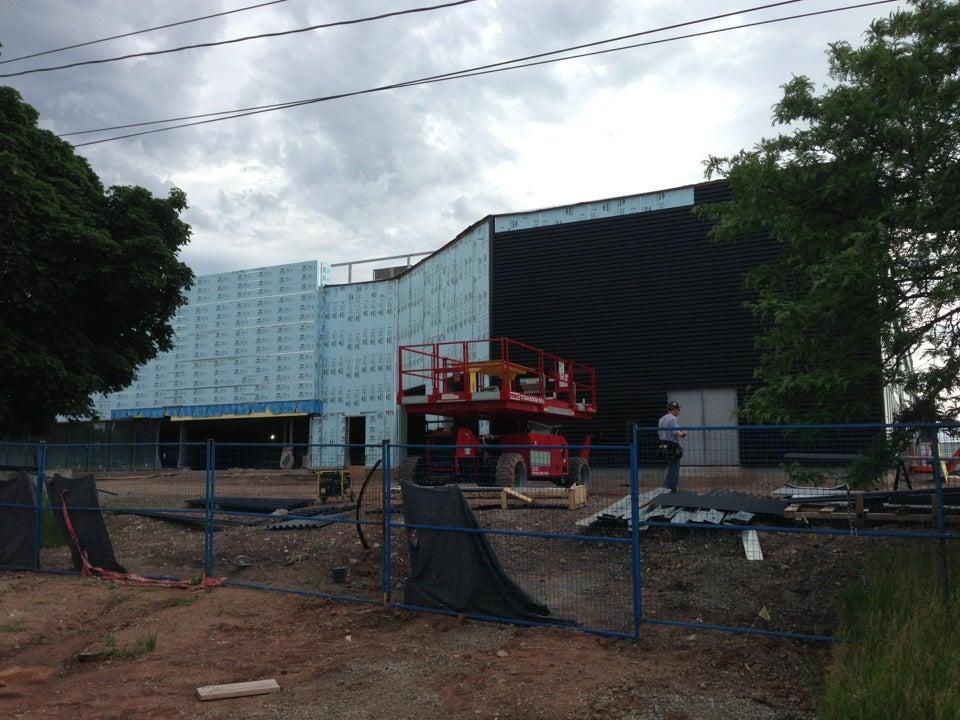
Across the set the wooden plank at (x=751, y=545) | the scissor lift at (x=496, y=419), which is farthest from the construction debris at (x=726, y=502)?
the scissor lift at (x=496, y=419)

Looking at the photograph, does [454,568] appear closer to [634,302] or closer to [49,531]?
[49,531]

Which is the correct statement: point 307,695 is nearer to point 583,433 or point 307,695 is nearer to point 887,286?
point 887,286

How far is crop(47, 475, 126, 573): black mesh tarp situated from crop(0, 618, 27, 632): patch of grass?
2345 millimetres

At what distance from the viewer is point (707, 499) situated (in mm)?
11094

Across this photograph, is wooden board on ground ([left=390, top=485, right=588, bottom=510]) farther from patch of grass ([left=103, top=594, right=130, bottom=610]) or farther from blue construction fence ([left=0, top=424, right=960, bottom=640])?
patch of grass ([left=103, top=594, right=130, bottom=610])

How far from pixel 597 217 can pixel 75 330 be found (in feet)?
51.2

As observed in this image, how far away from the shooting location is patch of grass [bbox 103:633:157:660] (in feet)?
23.2

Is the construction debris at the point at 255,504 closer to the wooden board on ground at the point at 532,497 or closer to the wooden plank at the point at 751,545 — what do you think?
the wooden board on ground at the point at 532,497

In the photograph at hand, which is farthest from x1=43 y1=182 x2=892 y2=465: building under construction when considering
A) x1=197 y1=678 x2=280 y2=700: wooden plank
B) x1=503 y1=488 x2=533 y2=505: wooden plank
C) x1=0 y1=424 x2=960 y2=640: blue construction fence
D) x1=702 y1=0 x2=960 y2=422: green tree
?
x1=702 y1=0 x2=960 y2=422: green tree

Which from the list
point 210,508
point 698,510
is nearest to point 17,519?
point 210,508

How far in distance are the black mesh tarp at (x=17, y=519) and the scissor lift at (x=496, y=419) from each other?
5.88 m

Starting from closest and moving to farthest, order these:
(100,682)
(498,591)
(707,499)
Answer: (100,682), (498,591), (707,499)

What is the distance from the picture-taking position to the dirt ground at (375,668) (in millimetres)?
5688

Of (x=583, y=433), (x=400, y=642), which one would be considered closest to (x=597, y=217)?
(x=583, y=433)
